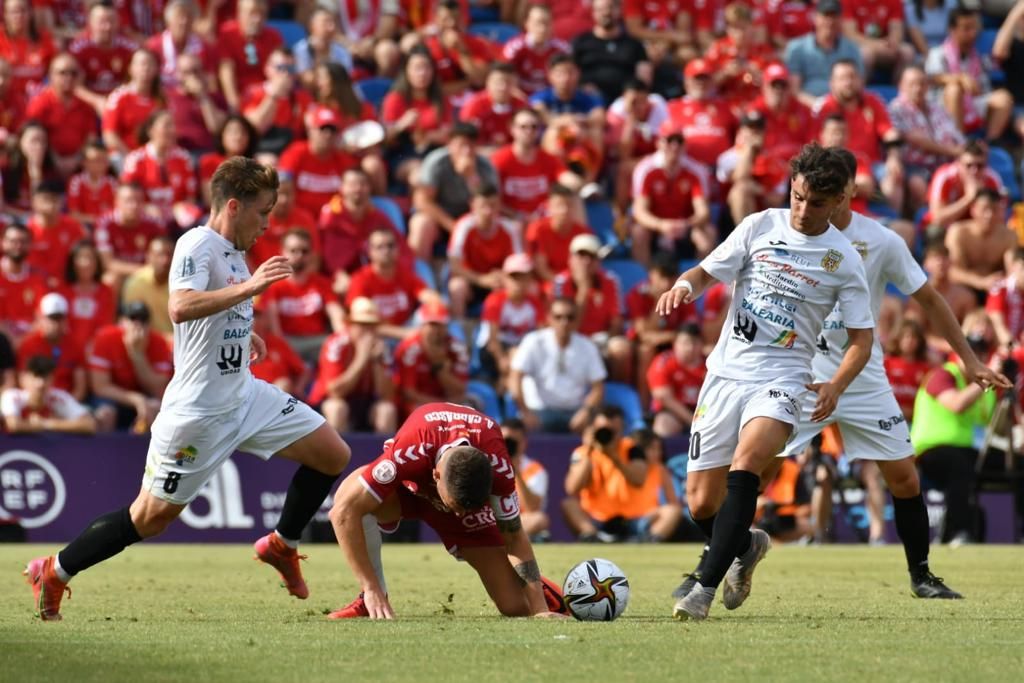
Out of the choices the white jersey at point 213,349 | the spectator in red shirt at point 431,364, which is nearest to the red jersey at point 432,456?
the white jersey at point 213,349

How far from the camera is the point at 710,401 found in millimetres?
8758

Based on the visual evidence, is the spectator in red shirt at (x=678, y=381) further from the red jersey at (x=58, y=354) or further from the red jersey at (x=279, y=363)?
the red jersey at (x=58, y=354)

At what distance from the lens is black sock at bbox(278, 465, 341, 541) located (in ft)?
28.9

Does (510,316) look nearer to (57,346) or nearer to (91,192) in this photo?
(57,346)

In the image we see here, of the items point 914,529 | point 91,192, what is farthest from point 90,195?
point 914,529

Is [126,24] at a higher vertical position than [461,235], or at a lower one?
higher

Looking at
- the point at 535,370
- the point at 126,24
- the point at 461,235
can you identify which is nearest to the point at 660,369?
the point at 535,370

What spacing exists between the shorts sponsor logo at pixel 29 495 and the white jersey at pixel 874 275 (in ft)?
29.6

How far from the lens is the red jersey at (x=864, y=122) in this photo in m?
20.3

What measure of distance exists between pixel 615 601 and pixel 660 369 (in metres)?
9.21

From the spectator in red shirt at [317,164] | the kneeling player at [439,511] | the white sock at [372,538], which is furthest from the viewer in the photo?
the spectator in red shirt at [317,164]

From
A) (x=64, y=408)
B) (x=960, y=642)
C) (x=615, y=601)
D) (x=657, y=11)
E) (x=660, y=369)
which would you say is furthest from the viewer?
(x=657, y=11)

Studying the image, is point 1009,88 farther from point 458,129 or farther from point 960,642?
point 960,642

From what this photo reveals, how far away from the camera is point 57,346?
16766 millimetres
